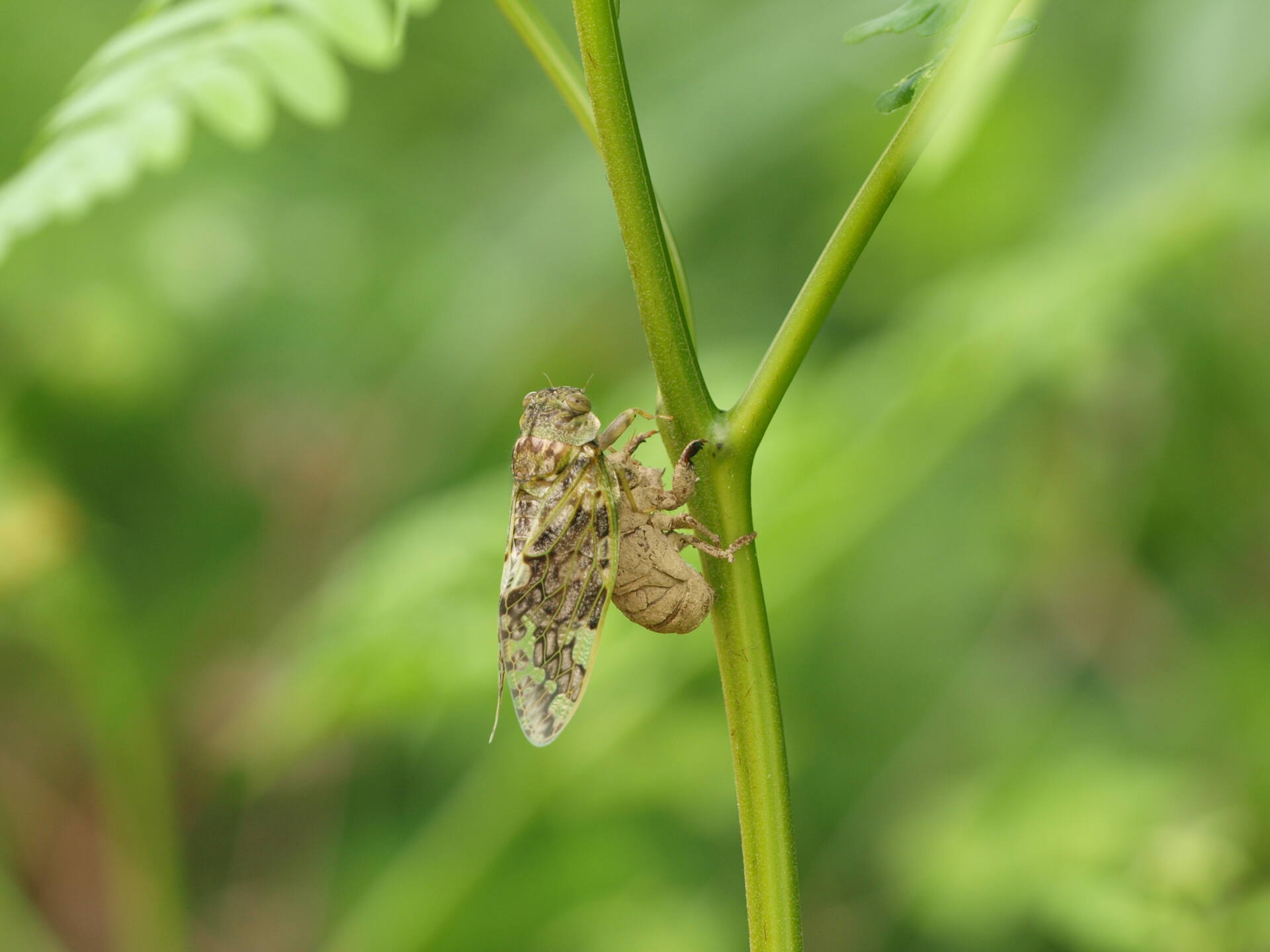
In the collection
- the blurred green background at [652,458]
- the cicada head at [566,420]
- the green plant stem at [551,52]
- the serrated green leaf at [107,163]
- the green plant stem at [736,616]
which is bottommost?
the blurred green background at [652,458]

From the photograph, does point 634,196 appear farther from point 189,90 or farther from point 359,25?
point 189,90

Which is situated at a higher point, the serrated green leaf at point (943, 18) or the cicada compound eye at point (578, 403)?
the serrated green leaf at point (943, 18)

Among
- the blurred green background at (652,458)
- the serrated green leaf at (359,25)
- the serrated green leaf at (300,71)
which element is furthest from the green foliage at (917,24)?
the serrated green leaf at (300,71)

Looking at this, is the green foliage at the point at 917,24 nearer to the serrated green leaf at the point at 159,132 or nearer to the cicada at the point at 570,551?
the cicada at the point at 570,551

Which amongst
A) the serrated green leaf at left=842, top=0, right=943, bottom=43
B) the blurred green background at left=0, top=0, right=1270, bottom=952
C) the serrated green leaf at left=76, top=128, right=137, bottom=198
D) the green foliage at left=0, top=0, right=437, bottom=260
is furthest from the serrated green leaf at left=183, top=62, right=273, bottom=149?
the blurred green background at left=0, top=0, right=1270, bottom=952

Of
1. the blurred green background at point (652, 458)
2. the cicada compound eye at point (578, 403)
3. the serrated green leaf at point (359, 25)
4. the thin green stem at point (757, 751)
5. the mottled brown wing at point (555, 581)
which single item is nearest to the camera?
the thin green stem at point (757, 751)

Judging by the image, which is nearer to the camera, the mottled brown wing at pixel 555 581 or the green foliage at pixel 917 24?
the green foliage at pixel 917 24

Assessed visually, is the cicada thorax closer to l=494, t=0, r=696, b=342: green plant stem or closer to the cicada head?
the cicada head

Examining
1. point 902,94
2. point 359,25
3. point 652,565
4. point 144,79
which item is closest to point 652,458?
point 652,565

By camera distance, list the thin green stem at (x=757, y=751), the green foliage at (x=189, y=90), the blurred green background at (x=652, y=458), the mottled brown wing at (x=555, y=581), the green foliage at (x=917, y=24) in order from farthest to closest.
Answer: the blurred green background at (x=652, y=458)
the mottled brown wing at (x=555, y=581)
the green foliage at (x=189, y=90)
the green foliage at (x=917, y=24)
the thin green stem at (x=757, y=751)
